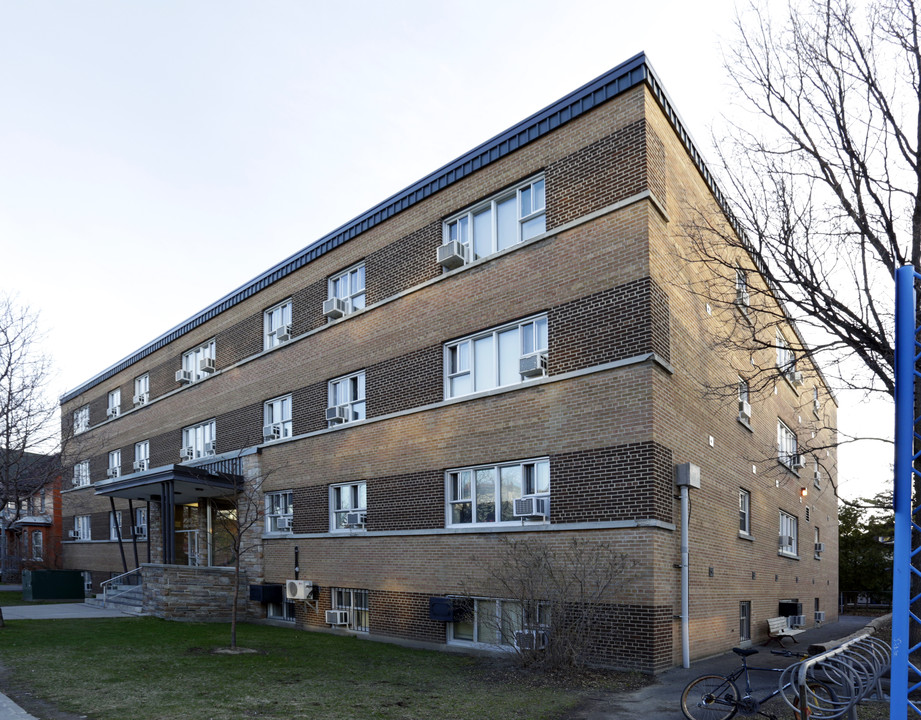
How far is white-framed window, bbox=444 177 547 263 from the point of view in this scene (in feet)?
54.2

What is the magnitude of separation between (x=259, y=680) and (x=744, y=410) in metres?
13.9

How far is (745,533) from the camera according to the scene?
1914cm

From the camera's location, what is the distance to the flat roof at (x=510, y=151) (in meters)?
15.0

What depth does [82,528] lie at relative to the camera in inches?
1496

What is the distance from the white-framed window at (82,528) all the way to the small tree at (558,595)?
2950 centimetres

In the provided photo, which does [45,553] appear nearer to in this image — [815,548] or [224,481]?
[224,481]

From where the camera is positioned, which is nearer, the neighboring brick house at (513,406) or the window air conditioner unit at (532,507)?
the neighboring brick house at (513,406)

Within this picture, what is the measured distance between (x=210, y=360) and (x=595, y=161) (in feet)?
56.3

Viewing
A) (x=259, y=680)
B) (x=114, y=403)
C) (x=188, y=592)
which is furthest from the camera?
(x=114, y=403)

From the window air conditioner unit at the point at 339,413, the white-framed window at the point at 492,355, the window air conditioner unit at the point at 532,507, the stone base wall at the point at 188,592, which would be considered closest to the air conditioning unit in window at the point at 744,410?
the white-framed window at the point at 492,355

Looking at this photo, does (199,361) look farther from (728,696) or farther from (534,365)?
(728,696)

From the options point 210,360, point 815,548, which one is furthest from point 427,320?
point 815,548

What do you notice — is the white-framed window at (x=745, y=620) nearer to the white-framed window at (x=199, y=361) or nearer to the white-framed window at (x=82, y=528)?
the white-framed window at (x=199, y=361)

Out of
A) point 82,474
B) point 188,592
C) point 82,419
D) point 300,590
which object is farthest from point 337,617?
point 82,419
